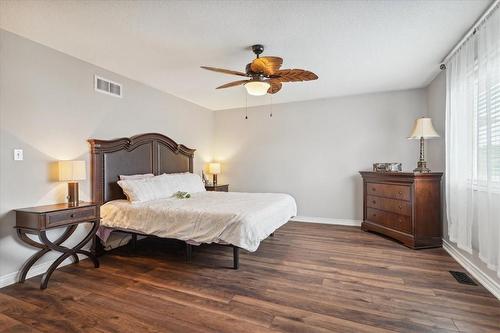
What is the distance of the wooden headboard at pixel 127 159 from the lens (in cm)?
354

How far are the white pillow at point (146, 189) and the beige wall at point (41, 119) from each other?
51cm

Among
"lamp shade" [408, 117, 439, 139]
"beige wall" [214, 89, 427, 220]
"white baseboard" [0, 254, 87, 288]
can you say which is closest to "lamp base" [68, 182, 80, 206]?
"white baseboard" [0, 254, 87, 288]

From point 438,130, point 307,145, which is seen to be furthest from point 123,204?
point 438,130

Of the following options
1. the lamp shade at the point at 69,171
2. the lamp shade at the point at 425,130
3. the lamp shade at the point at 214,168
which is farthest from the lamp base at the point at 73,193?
the lamp shade at the point at 425,130

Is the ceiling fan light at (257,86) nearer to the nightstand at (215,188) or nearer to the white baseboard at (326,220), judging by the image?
the nightstand at (215,188)

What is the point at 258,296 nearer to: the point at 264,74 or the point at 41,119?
the point at 264,74

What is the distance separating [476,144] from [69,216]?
423cm

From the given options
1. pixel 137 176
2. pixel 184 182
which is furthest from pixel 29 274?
pixel 184 182

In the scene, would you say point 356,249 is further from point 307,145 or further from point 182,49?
point 182,49

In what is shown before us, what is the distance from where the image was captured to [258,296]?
234cm

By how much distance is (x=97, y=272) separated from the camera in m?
2.92

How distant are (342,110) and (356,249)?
9.12 feet

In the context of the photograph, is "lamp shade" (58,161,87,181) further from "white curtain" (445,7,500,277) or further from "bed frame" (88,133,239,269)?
"white curtain" (445,7,500,277)

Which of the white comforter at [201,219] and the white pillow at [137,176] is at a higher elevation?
the white pillow at [137,176]
